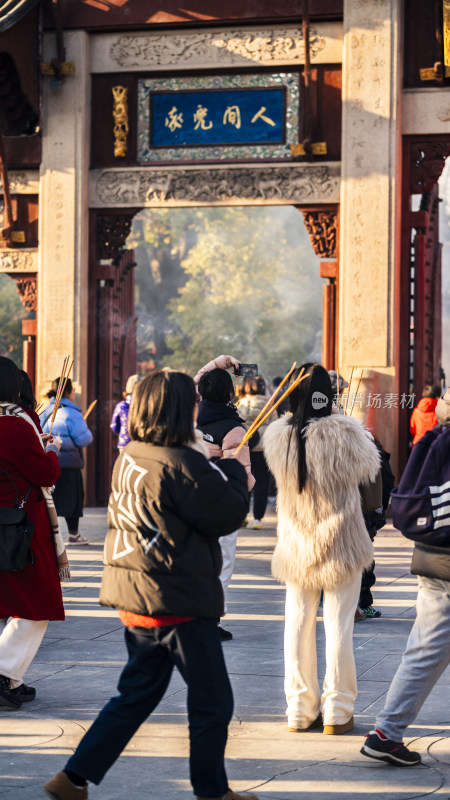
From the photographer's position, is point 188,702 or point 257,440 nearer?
point 188,702

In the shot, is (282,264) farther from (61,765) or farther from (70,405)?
(61,765)

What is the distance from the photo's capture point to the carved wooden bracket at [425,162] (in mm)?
12734

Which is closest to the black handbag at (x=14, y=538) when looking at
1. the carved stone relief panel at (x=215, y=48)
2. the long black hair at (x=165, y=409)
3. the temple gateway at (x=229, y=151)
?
the long black hair at (x=165, y=409)

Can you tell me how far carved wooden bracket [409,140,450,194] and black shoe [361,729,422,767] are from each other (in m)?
9.53

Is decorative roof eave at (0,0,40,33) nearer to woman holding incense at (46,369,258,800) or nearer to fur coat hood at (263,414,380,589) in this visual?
fur coat hood at (263,414,380,589)

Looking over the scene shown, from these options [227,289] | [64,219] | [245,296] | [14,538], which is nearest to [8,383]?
[14,538]

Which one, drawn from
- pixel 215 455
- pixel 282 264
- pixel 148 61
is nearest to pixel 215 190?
pixel 148 61

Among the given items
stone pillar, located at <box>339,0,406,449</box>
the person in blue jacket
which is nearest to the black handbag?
the person in blue jacket

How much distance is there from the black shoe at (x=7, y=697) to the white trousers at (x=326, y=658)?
1.20 m

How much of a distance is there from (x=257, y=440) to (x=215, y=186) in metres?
3.33

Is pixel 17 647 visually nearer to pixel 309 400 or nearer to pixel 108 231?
pixel 309 400

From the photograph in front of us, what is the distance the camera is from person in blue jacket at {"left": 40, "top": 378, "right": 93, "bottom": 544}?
9.91 m

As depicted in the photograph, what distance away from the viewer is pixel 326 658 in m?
4.57

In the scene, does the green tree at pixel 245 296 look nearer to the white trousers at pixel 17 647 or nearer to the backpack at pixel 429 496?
the white trousers at pixel 17 647
